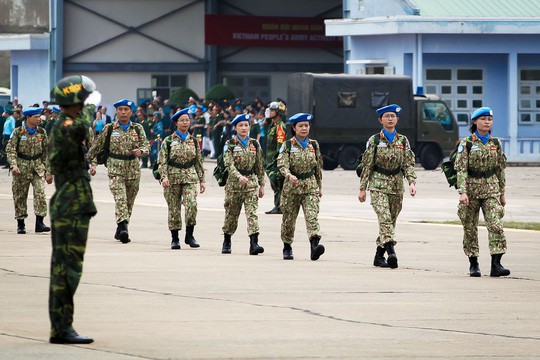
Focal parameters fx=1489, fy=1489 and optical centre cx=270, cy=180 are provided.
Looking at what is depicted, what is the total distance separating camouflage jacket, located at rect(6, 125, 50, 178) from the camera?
69.3ft

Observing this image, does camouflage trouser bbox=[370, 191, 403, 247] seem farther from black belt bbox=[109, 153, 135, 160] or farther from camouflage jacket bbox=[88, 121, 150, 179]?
black belt bbox=[109, 153, 135, 160]

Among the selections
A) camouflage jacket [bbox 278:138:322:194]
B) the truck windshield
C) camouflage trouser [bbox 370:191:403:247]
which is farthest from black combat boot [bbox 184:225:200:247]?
the truck windshield

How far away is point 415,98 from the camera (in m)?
41.4

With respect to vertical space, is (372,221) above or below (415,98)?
below

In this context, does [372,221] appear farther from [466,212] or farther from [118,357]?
[118,357]

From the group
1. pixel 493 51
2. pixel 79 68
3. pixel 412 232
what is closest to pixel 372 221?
pixel 412 232

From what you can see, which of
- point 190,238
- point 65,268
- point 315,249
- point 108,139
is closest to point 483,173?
point 315,249

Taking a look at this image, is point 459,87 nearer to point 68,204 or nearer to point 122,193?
point 122,193

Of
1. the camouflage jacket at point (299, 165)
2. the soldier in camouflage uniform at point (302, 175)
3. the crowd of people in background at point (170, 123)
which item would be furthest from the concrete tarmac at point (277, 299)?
the crowd of people in background at point (170, 123)

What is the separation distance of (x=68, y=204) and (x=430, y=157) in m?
31.7

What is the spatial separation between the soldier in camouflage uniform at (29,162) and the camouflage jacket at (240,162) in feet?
13.2

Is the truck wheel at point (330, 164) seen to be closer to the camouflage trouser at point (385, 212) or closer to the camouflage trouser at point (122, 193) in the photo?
the camouflage trouser at point (122, 193)

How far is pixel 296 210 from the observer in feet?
56.5

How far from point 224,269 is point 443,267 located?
2.45 m
